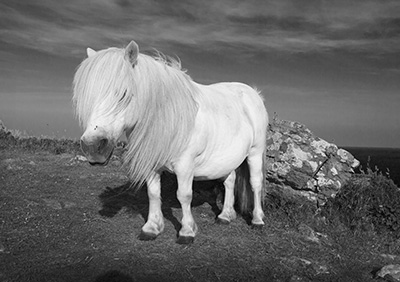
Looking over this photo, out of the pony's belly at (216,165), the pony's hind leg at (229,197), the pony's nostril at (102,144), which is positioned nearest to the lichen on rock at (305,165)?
the pony's hind leg at (229,197)

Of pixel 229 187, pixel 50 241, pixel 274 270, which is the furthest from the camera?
pixel 229 187

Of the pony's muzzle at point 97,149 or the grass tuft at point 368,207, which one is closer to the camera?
the pony's muzzle at point 97,149

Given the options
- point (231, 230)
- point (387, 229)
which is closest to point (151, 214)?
point (231, 230)

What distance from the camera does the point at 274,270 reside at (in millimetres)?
4520

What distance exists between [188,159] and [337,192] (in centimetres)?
366

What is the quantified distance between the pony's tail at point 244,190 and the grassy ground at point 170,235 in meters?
0.36

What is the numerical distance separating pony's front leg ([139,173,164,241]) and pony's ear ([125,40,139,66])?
1661mm

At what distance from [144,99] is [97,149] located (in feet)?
2.44

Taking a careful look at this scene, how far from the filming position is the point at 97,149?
A: 145 inches

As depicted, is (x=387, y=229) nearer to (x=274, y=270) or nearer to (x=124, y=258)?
(x=274, y=270)

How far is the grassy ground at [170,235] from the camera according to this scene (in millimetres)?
4266

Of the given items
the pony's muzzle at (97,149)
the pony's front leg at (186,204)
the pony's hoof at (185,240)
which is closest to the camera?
the pony's muzzle at (97,149)

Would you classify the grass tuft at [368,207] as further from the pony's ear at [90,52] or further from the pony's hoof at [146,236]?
the pony's ear at [90,52]

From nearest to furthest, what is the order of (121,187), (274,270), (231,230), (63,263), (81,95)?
(81,95)
(63,263)
(274,270)
(231,230)
(121,187)
